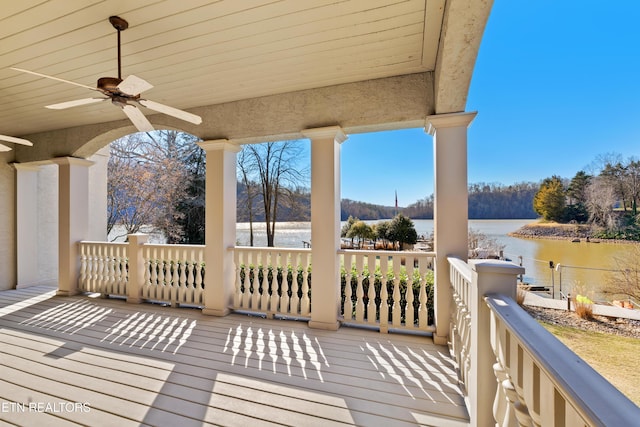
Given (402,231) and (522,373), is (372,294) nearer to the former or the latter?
(522,373)

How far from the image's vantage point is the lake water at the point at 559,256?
550 centimetres

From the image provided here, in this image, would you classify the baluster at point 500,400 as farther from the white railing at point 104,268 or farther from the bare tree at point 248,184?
the bare tree at point 248,184

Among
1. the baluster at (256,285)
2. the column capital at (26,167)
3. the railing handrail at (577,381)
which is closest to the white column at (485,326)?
the railing handrail at (577,381)

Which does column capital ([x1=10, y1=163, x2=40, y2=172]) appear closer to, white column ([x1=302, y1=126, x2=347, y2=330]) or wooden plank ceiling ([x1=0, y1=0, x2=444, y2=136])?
wooden plank ceiling ([x1=0, y1=0, x2=444, y2=136])

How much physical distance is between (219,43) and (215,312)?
3.01 m

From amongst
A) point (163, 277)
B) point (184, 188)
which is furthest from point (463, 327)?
point (184, 188)

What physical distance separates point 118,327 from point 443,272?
3.64 metres

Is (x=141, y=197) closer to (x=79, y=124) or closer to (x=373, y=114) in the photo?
(x=79, y=124)

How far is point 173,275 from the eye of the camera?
3.86m

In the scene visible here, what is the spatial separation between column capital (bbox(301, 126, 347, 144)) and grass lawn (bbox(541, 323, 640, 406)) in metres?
3.06

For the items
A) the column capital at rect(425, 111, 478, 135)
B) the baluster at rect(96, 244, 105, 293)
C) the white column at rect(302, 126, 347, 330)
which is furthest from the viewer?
the baluster at rect(96, 244, 105, 293)

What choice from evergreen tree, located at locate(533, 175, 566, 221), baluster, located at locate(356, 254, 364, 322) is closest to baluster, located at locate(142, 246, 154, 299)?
baluster, located at locate(356, 254, 364, 322)

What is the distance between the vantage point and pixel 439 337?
2627mm

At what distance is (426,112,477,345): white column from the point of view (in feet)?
8.61
